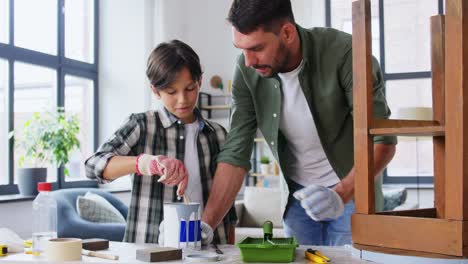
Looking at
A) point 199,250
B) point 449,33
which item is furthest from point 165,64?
point 449,33

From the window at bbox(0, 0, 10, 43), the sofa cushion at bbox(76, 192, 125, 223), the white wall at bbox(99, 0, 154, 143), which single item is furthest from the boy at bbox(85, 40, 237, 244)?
the white wall at bbox(99, 0, 154, 143)

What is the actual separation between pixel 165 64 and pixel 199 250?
601 millimetres

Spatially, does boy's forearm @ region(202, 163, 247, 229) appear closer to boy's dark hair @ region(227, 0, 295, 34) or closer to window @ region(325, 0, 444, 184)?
boy's dark hair @ region(227, 0, 295, 34)

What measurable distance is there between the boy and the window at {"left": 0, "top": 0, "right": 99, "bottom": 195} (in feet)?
11.1

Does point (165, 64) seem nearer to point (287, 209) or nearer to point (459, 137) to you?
point (287, 209)

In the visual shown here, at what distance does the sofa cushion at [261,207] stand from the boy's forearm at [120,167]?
395 centimetres

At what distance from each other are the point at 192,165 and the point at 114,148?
0.86 feet

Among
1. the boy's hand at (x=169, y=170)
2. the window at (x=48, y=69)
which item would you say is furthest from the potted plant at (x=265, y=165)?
the boy's hand at (x=169, y=170)

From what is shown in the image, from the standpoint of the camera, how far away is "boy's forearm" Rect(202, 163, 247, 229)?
70.3 inches

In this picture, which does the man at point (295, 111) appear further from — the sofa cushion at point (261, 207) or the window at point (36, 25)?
the window at point (36, 25)

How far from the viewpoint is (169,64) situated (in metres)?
1.77

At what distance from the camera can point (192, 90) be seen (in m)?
1.83

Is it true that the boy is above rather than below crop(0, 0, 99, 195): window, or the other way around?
below

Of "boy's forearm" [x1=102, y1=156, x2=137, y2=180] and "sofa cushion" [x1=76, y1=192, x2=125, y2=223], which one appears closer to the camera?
"boy's forearm" [x1=102, y1=156, x2=137, y2=180]
